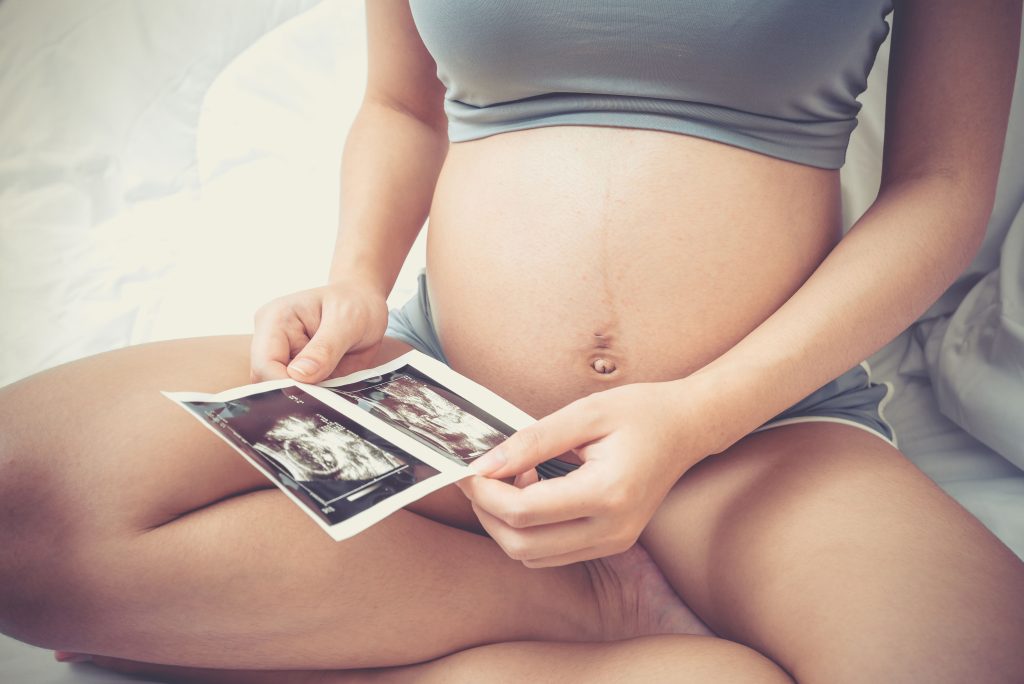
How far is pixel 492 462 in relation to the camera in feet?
1.77

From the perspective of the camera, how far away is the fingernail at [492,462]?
1.77 ft

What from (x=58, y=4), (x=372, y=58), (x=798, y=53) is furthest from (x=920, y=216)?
(x=58, y=4)

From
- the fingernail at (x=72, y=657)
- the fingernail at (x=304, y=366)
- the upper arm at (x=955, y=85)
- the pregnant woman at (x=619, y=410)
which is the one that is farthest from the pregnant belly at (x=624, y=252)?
the fingernail at (x=72, y=657)

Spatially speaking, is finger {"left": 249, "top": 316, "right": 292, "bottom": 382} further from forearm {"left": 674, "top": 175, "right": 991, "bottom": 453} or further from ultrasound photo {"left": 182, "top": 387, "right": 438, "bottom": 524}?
forearm {"left": 674, "top": 175, "right": 991, "bottom": 453}

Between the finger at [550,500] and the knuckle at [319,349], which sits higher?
the knuckle at [319,349]

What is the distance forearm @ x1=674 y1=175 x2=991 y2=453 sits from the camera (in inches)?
25.3

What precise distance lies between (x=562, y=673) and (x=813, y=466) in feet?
1.09

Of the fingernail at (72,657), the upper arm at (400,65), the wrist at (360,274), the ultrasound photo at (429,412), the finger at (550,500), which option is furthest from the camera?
the upper arm at (400,65)

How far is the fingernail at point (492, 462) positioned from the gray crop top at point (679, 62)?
0.41 metres

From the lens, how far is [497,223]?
0.77 metres

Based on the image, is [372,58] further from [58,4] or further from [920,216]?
[58,4]

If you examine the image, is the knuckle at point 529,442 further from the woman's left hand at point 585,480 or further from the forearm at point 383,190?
the forearm at point 383,190

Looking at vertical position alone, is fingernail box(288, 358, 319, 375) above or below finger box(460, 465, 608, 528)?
above

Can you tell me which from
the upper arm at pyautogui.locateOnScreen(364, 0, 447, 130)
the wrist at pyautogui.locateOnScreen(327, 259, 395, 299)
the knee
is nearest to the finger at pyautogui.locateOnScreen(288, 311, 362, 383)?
the wrist at pyautogui.locateOnScreen(327, 259, 395, 299)
